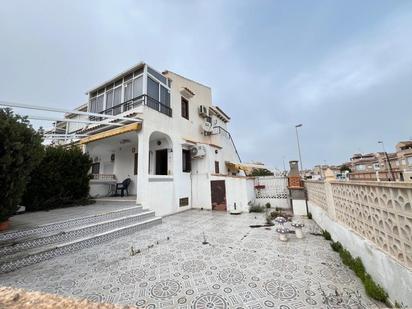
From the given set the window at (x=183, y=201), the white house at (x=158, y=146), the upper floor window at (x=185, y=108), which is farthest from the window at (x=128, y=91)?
the window at (x=183, y=201)

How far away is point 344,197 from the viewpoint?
14.4ft

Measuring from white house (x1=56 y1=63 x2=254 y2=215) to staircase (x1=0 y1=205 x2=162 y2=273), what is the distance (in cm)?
183

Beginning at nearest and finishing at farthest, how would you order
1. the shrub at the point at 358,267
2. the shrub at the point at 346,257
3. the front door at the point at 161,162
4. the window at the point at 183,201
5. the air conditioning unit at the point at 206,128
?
1. the shrub at the point at 358,267
2. the shrub at the point at 346,257
3. the window at the point at 183,201
4. the front door at the point at 161,162
5. the air conditioning unit at the point at 206,128

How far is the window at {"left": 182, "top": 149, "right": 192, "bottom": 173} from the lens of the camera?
41.5ft

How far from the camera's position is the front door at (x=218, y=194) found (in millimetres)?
11648

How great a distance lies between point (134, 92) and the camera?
998cm

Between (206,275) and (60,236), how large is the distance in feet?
15.5

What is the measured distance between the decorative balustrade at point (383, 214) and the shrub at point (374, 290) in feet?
2.09

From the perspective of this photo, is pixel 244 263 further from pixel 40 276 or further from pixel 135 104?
pixel 135 104

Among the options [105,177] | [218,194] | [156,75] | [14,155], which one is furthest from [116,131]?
[218,194]

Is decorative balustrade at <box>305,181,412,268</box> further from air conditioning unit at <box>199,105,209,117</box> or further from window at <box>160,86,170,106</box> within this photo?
air conditioning unit at <box>199,105,209,117</box>

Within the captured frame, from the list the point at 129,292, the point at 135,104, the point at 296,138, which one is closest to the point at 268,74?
the point at 296,138

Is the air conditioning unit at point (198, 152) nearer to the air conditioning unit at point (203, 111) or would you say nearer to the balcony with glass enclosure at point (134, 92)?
the balcony with glass enclosure at point (134, 92)

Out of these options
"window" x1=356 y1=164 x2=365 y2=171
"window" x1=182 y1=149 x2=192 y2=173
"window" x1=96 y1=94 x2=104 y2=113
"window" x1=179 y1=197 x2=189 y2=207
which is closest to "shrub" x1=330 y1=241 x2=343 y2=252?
"window" x1=179 y1=197 x2=189 y2=207
